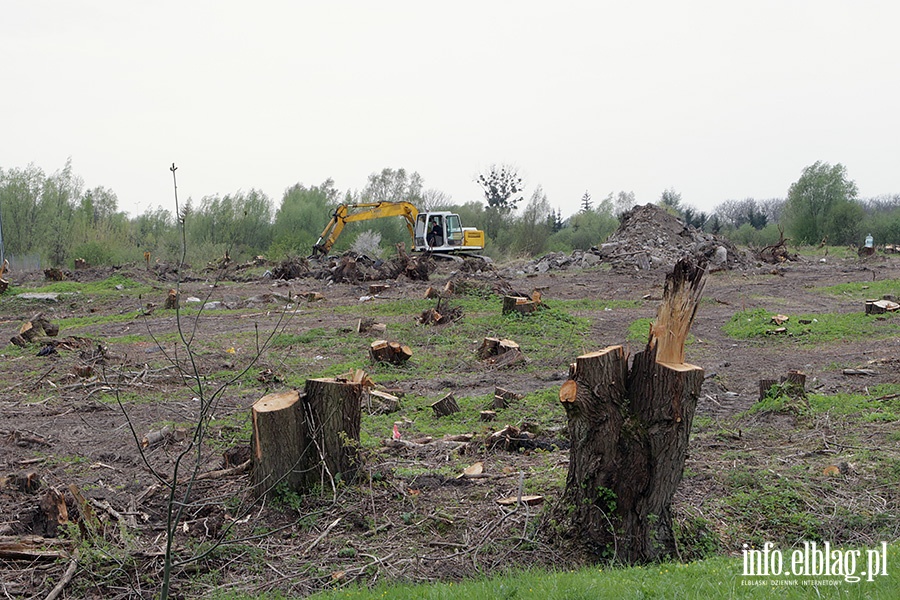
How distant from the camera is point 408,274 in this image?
2333 cm

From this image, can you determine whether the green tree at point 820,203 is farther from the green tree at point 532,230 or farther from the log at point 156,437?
the log at point 156,437

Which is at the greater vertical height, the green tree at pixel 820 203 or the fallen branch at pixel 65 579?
the green tree at pixel 820 203

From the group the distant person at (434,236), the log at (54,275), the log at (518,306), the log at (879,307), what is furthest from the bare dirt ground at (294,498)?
the distant person at (434,236)

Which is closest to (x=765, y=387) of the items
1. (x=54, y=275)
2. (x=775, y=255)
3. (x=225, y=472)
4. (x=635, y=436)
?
(x=635, y=436)

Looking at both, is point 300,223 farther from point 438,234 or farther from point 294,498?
point 294,498

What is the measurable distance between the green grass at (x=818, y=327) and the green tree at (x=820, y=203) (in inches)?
1394

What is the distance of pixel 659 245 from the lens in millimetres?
29469

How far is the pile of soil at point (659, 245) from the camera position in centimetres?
2683

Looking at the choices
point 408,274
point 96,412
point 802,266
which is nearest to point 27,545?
point 96,412

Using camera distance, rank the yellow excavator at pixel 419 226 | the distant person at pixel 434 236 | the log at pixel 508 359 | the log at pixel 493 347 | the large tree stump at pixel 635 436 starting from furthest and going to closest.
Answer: the distant person at pixel 434 236, the yellow excavator at pixel 419 226, the log at pixel 493 347, the log at pixel 508 359, the large tree stump at pixel 635 436

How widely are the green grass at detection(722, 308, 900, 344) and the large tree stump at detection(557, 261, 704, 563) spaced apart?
8699 mm

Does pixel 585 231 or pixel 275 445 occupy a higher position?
pixel 585 231

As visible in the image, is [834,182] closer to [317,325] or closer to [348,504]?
[317,325]

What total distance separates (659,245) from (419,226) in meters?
9.35
